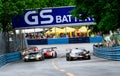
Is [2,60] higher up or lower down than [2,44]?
lower down

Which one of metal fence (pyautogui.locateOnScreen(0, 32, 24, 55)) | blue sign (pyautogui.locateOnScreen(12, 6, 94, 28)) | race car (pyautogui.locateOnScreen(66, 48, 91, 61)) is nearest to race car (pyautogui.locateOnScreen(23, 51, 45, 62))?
metal fence (pyautogui.locateOnScreen(0, 32, 24, 55))

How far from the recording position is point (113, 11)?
838 inches

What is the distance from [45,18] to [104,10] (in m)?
37.4

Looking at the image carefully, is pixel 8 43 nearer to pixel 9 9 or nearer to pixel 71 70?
A: pixel 9 9

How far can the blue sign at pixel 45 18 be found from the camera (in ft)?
192

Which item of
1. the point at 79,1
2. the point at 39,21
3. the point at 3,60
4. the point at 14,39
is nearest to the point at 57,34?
the point at 14,39

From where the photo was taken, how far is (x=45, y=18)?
194ft

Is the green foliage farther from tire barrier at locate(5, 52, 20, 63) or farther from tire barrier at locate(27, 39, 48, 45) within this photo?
tire barrier at locate(27, 39, 48, 45)

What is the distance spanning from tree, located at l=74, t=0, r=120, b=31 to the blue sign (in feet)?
114

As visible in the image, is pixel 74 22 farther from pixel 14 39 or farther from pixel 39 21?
pixel 14 39

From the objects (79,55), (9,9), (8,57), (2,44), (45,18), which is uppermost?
(9,9)

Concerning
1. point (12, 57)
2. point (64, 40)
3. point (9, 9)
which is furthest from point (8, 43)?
point (64, 40)

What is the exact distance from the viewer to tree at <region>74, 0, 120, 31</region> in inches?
832

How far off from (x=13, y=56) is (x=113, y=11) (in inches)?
1372
